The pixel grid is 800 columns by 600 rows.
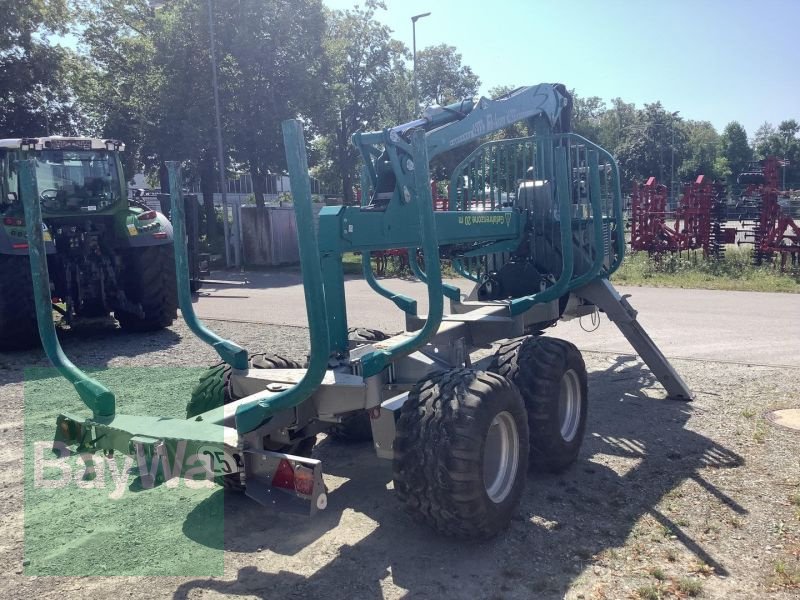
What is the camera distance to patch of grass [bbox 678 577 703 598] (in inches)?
136

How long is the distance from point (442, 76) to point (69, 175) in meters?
38.8

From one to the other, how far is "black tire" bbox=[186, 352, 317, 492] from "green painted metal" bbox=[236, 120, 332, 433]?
30.3 inches

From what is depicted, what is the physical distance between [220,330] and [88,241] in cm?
217

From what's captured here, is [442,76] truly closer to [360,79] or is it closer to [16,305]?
[360,79]

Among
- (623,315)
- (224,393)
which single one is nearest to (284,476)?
(224,393)

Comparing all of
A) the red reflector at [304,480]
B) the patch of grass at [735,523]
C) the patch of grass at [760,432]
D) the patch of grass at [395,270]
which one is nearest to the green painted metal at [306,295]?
the red reflector at [304,480]

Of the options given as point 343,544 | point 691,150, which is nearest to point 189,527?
point 343,544

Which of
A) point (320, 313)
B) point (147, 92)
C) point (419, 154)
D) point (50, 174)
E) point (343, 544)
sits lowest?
point (343, 544)

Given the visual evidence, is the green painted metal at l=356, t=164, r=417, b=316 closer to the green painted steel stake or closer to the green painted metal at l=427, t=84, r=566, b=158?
the green painted metal at l=427, t=84, r=566, b=158

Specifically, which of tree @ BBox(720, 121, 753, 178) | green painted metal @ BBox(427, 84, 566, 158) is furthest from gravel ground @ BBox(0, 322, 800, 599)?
tree @ BBox(720, 121, 753, 178)

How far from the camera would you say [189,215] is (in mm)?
16250

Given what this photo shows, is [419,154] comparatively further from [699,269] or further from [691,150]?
[691,150]

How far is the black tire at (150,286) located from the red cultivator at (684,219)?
13.5 m

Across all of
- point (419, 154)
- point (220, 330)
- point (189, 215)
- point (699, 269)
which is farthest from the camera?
point (699, 269)
